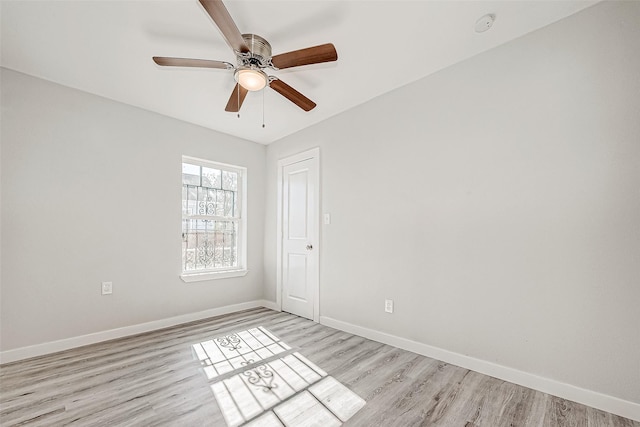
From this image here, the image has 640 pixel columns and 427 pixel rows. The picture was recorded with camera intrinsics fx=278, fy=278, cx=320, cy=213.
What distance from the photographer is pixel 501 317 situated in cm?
214

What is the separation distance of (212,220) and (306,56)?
2.75 meters

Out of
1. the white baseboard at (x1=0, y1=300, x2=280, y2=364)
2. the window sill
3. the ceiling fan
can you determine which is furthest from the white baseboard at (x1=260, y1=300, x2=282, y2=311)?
the ceiling fan

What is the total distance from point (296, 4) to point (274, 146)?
2600mm

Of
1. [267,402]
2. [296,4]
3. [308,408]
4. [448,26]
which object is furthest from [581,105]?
[267,402]

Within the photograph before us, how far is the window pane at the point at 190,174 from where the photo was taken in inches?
145

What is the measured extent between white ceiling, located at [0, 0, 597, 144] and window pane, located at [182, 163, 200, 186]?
940 millimetres

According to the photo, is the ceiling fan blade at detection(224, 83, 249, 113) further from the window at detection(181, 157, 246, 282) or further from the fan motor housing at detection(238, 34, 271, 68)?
the window at detection(181, 157, 246, 282)

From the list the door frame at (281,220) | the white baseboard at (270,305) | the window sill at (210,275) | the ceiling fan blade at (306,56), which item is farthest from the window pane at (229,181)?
the ceiling fan blade at (306,56)

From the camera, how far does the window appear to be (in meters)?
3.68

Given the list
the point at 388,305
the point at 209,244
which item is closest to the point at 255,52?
the point at 388,305

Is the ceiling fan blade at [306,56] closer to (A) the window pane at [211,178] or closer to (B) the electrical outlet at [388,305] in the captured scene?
(B) the electrical outlet at [388,305]

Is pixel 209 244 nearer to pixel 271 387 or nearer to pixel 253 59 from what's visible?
pixel 271 387

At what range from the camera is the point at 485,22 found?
197 centimetres

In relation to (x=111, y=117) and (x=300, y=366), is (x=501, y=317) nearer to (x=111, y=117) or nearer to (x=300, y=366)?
(x=300, y=366)
